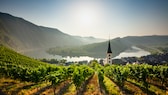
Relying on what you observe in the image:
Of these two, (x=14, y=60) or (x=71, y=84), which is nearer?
(x=71, y=84)

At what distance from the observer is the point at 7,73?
223 ft

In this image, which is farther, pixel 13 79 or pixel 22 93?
pixel 13 79

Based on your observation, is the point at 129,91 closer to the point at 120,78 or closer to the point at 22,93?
the point at 120,78

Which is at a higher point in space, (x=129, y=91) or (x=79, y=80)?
(x=79, y=80)

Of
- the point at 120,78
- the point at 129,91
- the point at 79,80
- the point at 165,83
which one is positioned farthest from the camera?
the point at 165,83

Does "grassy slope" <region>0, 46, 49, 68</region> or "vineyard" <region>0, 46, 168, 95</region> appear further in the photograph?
"grassy slope" <region>0, 46, 49, 68</region>

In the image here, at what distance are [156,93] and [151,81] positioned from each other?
1700 centimetres

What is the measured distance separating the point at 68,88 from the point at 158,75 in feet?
96.5

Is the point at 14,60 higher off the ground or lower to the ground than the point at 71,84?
higher

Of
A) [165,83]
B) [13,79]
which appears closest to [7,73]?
[13,79]

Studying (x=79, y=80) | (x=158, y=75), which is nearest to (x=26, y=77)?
(x=79, y=80)

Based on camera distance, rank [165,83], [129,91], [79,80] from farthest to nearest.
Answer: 1. [165,83]
2. [129,91]
3. [79,80]

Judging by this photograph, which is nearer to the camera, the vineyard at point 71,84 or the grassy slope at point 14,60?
the vineyard at point 71,84

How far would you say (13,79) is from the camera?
66.0 metres
